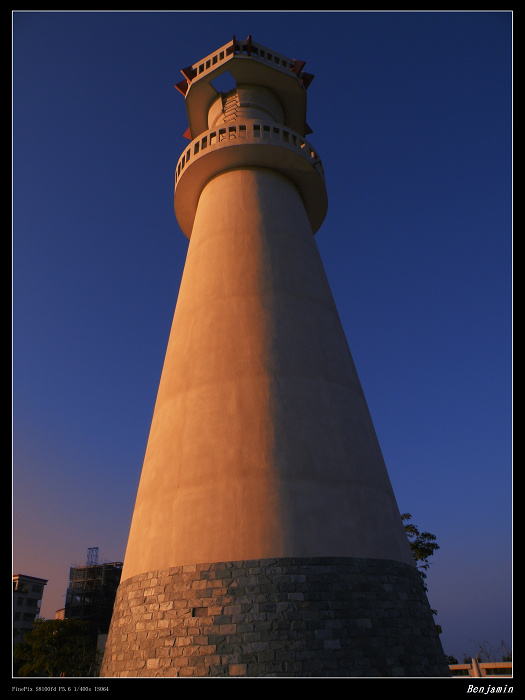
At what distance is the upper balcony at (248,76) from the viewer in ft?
57.4

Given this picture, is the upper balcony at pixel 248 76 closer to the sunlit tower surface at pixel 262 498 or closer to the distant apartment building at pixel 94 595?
the sunlit tower surface at pixel 262 498

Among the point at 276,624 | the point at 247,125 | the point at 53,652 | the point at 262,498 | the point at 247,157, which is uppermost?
the point at 247,125

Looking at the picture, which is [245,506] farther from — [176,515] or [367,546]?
[367,546]

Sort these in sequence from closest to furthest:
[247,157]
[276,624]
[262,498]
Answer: [276,624] → [262,498] → [247,157]

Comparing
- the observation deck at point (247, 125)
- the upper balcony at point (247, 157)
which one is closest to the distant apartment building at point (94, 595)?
the observation deck at point (247, 125)

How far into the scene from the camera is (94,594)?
42219 millimetres

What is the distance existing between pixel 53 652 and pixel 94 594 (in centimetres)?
1646

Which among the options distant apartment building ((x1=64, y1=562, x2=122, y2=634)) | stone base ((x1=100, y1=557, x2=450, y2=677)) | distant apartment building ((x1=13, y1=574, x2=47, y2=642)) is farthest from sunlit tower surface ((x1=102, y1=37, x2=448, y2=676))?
distant apartment building ((x1=13, y1=574, x2=47, y2=642))

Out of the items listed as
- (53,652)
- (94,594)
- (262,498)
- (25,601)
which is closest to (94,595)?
(94,594)

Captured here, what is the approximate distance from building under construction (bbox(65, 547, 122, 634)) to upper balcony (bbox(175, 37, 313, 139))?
37787mm

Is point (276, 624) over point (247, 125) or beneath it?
beneath

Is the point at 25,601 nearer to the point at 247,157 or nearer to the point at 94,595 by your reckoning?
the point at 94,595

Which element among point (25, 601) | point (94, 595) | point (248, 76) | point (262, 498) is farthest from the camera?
point (25, 601)

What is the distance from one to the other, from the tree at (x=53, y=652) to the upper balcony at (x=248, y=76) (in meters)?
25.7
